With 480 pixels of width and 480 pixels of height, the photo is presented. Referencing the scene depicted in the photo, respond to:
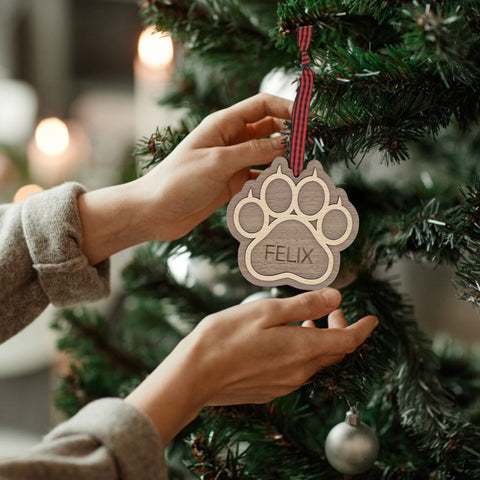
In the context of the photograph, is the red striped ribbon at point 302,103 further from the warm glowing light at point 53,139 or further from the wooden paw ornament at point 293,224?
the warm glowing light at point 53,139

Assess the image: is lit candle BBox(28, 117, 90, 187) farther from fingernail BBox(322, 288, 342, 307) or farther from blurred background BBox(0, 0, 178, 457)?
fingernail BBox(322, 288, 342, 307)

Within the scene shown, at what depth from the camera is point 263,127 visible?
569 mm

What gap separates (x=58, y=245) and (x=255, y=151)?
24cm

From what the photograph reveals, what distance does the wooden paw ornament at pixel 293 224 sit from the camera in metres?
A: 0.48

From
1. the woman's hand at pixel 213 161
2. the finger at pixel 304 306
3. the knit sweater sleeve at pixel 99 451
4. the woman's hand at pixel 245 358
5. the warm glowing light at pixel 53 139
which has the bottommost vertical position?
the knit sweater sleeve at pixel 99 451

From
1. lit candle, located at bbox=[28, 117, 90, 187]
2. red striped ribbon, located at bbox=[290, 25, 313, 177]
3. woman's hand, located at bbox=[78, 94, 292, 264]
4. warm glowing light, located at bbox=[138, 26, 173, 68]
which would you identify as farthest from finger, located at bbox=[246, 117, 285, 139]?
lit candle, located at bbox=[28, 117, 90, 187]

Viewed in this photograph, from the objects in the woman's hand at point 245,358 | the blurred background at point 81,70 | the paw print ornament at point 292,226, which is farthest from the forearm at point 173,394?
the blurred background at point 81,70

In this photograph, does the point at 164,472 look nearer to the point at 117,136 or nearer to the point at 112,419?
the point at 112,419

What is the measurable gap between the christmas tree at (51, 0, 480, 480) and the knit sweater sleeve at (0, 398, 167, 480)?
109 millimetres

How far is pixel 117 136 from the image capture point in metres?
3.14

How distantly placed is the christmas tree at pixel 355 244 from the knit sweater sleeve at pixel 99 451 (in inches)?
4.3

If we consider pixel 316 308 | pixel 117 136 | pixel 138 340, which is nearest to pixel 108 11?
pixel 117 136

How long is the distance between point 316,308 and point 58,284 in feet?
0.95

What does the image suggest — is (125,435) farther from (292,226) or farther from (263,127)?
(263,127)
